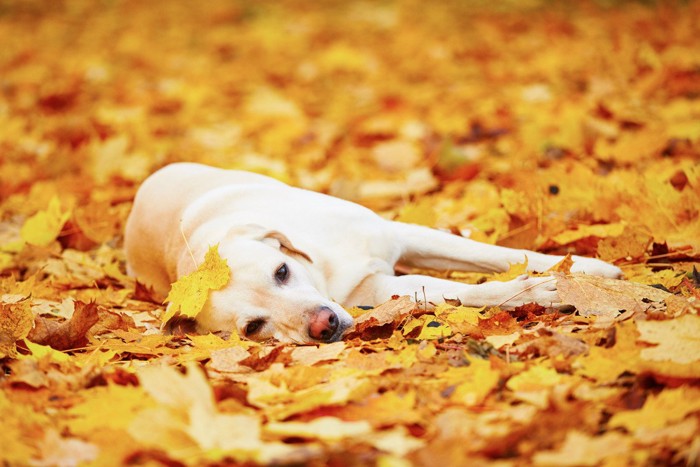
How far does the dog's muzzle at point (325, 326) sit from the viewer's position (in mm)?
3201

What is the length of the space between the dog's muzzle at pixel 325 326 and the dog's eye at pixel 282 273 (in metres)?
0.26

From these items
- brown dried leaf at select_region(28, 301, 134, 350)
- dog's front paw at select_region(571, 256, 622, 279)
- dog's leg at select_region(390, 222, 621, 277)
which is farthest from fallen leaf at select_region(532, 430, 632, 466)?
brown dried leaf at select_region(28, 301, 134, 350)

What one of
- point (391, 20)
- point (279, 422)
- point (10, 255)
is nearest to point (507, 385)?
point (279, 422)

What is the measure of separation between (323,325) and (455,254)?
3.09ft

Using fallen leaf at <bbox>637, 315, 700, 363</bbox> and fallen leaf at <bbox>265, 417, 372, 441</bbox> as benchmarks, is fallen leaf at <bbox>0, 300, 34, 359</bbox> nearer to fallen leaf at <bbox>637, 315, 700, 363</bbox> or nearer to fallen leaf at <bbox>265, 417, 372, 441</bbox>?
fallen leaf at <bbox>265, 417, 372, 441</bbox>

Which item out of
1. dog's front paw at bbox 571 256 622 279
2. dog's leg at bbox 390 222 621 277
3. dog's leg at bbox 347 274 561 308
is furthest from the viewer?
dog's leg at bbox 390 222 621 277

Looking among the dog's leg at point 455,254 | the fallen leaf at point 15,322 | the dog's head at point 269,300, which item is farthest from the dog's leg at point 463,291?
the fallen leaf at point 15,322

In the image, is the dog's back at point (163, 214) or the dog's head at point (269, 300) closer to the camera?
the dog's head at point (269, 300)

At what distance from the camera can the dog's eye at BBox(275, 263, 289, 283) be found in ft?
11.3

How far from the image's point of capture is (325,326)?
321 cm

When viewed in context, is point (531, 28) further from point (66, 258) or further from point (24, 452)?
point (24, 452)

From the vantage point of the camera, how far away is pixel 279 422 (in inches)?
95.7

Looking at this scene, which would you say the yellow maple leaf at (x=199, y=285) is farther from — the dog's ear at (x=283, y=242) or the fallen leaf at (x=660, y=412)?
the fallen leaf at (x=660, y=412)

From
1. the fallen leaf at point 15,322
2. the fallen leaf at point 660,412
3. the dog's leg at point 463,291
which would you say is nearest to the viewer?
the fallen leaf at point 660,412
